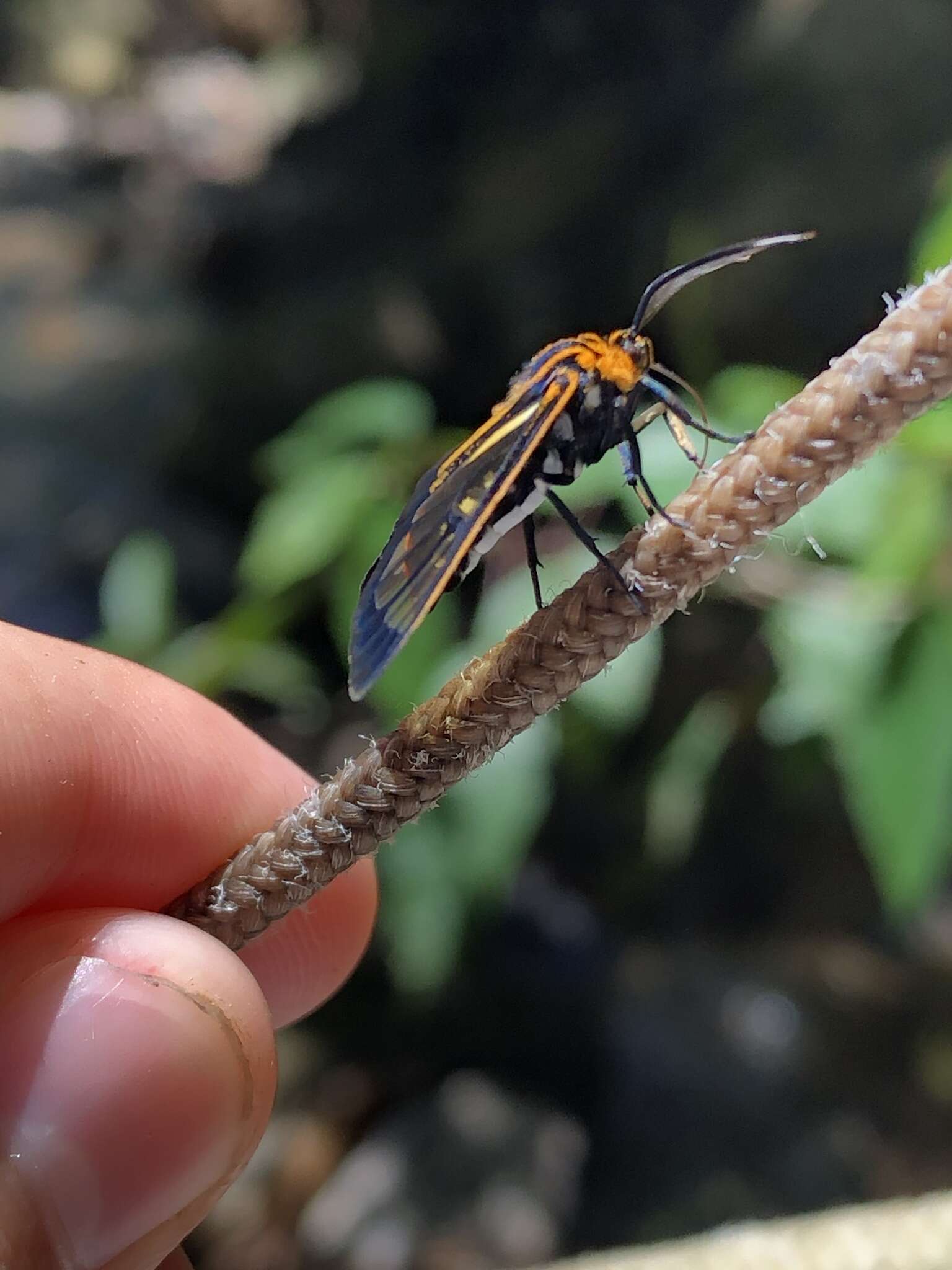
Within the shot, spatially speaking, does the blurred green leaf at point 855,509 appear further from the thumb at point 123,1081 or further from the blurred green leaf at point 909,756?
the thumb at point 123,1081

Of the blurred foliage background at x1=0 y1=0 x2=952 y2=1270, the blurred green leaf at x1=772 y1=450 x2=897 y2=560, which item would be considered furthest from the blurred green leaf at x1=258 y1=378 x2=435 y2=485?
the blurred green leaf at x1=772 y1=450 x2=897 y2=560

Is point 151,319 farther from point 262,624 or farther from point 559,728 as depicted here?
point 559,728

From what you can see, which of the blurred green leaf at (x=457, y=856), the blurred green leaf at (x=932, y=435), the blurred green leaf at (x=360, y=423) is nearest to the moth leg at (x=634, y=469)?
the blurred green leaf at (x=932, y=435)

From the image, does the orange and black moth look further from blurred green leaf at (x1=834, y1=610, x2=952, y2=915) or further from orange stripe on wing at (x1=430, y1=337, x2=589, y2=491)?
blurred green leaf at (x1=834, y1=610, x2=952, y2=915)

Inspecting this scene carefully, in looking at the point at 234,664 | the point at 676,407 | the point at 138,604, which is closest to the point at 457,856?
the point at 234,664

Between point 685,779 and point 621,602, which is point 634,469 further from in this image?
point 685,779

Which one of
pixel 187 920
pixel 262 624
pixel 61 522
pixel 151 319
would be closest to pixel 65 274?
pixel 151 319
